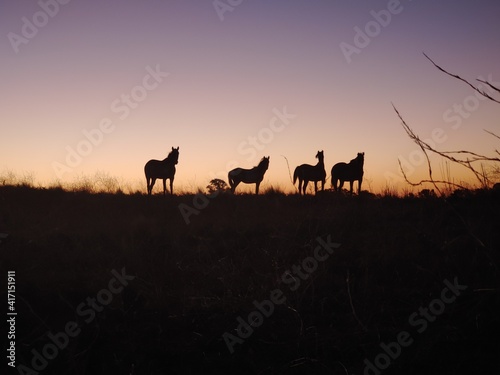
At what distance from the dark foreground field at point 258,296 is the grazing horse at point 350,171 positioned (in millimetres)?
10582

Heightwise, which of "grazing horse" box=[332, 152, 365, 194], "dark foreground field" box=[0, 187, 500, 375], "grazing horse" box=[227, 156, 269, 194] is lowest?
"dark foreground field" box=[0, 187, 500, 375]

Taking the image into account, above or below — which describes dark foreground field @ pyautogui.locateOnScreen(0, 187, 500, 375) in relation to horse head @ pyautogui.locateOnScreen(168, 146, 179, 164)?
below

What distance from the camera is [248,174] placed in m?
26.2

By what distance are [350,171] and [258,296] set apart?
16957mm

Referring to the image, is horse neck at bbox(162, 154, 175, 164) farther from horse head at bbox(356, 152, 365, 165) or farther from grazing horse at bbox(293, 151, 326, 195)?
horse head at bbox(356, 152, 365, 165)

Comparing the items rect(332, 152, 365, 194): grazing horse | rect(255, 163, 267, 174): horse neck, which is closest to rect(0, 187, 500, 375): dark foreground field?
rect(332, 152, 365, 194): grazing horse

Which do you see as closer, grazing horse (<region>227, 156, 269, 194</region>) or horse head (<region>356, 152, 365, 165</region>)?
horse head (<region>356, 152, 365, 165</region>)

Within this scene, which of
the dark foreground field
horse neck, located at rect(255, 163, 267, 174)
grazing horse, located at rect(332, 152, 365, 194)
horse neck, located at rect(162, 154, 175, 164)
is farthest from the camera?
horse neck, located at rect(255, 163, 267, 174)

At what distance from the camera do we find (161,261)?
7660 millimetres

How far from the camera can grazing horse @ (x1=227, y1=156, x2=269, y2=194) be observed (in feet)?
85.1

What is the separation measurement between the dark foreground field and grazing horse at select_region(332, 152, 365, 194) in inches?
417

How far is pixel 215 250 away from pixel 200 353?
4.18m

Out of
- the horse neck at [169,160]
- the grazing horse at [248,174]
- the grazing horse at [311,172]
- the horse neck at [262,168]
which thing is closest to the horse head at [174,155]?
the horse neck at [169,160]

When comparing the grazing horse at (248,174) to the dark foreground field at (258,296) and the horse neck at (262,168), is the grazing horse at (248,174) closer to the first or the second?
the horse neck at (262,168)
